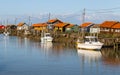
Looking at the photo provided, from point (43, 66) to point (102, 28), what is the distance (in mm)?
30930

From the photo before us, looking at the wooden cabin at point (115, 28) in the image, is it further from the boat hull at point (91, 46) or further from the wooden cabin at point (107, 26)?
the boat hull at point (91, 46)

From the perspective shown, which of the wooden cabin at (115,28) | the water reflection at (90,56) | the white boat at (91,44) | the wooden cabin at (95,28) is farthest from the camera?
the wooden cabin at (95,28)

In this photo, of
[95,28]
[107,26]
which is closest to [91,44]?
[107,26]

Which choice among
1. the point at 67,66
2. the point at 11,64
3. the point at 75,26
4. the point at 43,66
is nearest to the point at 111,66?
the point at 67,66

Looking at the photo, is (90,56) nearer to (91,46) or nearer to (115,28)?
(91,46)

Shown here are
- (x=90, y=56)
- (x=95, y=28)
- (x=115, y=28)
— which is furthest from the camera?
(x=95, y=28)

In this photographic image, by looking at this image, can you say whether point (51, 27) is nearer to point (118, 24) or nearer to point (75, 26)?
point (75, 26)

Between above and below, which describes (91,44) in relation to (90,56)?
above

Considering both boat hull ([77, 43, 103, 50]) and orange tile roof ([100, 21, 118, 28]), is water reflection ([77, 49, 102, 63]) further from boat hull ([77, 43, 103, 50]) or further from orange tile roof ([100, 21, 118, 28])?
orange tile roof ([100, 21, 118, 28])

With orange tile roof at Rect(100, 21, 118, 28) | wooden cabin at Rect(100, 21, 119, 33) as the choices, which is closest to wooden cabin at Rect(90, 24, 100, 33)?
wooden cabin at Rect(100, 21, 119, 33)

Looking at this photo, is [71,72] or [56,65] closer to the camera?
[71,72]

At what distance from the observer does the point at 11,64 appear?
24.4m

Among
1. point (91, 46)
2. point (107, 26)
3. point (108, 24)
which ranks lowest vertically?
point (91, 46)

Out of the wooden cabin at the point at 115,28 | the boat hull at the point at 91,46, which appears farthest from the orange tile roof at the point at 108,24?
the boat hull at the point at 91,46
